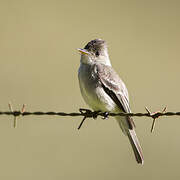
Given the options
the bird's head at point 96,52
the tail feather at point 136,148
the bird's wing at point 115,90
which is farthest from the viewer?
the bird's head at point 96,52

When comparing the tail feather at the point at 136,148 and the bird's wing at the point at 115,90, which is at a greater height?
the bird's wing at the point at 115,90

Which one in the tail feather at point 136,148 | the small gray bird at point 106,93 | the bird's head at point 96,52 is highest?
the bird's head at point 96,52

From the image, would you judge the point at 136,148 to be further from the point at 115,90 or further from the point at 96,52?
the point at 96,52

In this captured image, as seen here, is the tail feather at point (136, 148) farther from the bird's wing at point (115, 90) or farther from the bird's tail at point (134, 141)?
the bird's wing at point (115, 90)

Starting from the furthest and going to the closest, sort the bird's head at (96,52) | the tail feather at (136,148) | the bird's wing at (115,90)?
the bird's head at (96,52)
the bird's wing at (115,90)
the tail feather at (136,148)

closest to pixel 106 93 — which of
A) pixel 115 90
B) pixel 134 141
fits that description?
pixel 115 90

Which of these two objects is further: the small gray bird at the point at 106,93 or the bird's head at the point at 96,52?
the bird's head at the point at 96,52

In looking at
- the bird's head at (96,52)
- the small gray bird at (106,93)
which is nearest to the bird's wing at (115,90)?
the small gray bird at (106,93)

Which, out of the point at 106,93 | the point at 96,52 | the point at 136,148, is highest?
the point at 96,52

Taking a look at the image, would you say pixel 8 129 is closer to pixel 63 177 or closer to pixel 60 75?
A: pixel 63 177

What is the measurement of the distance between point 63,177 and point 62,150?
2.48 ft

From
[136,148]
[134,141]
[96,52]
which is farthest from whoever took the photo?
[96,52]

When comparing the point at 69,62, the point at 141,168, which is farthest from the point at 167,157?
the point at 69,62

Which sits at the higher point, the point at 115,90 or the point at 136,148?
the point at 115,90
